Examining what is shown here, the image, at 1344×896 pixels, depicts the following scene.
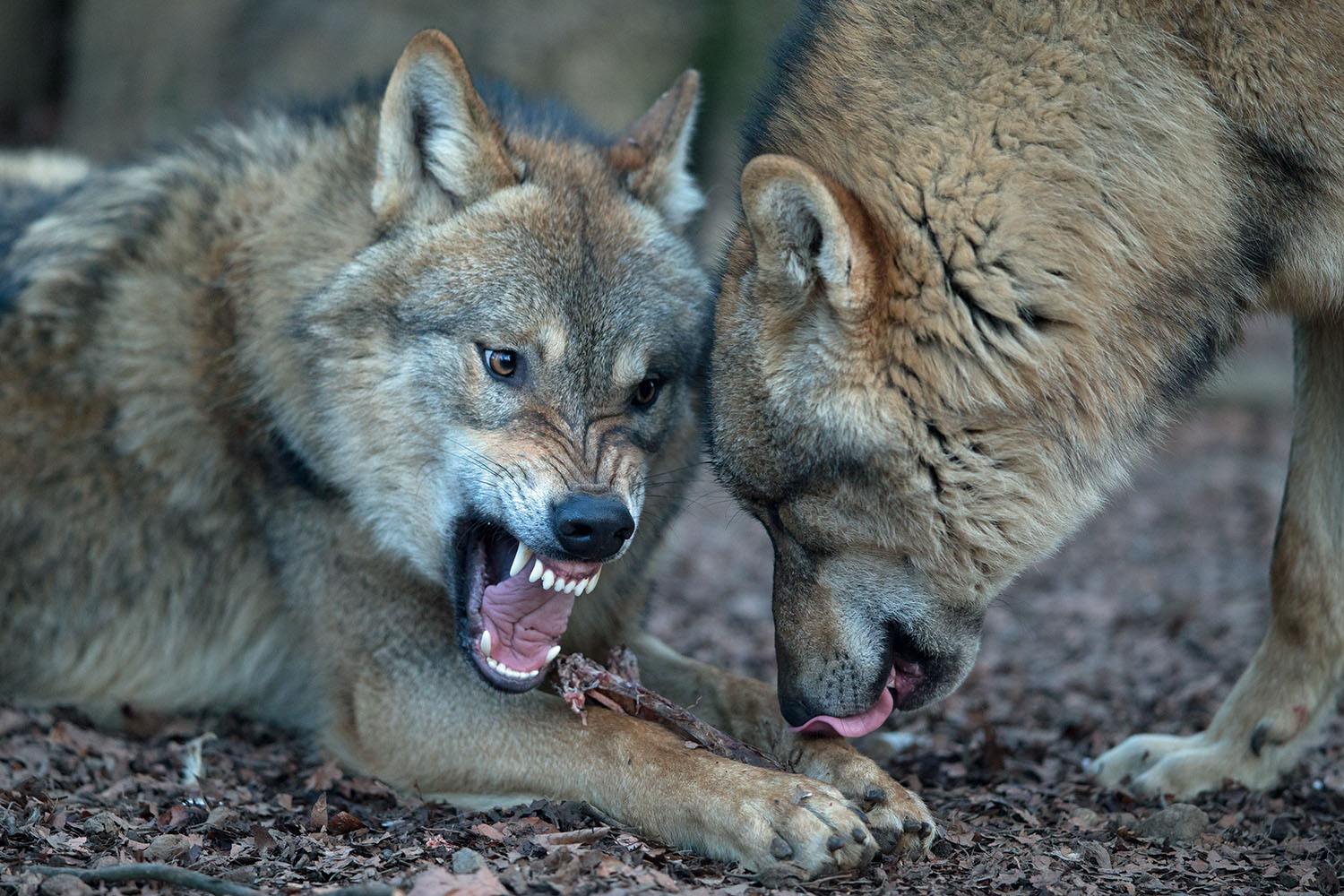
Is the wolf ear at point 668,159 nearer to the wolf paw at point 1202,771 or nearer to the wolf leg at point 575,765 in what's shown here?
the wolf leg at point 575,765

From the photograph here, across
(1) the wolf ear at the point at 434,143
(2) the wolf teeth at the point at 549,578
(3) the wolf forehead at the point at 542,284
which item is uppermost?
(1) the wolf ear at the point at 434,143

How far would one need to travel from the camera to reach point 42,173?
231 inches

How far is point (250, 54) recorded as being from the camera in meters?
9.43

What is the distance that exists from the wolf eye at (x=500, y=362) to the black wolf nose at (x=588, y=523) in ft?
1.62

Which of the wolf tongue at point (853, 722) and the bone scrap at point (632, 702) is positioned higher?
the wolf tongue at point (853, 722)

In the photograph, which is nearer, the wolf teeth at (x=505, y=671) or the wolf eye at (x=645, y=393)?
the wolf teeth at (x=505, y=671)

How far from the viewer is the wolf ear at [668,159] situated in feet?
14.3

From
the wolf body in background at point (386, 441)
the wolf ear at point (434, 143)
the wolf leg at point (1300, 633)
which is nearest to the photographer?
the wolf body in background at point (386, 441)

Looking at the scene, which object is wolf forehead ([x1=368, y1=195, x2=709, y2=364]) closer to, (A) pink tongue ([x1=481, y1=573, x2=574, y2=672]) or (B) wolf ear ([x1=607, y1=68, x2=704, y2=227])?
(B) wolf ear ([x1=607, y1=68, x2=704, y2=227])

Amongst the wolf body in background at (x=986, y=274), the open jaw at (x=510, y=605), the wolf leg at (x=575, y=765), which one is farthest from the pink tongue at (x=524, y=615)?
the wolf body in background at (x=986, y=274)

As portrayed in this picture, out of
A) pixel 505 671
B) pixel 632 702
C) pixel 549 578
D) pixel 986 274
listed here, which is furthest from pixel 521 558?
pixel 986 274

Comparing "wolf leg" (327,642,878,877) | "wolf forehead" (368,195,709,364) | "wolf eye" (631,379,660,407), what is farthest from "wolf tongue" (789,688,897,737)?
"wolf forehead" (368,195,709,364)

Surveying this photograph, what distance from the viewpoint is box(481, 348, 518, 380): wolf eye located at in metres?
3.77

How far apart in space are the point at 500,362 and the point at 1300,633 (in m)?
2.67
